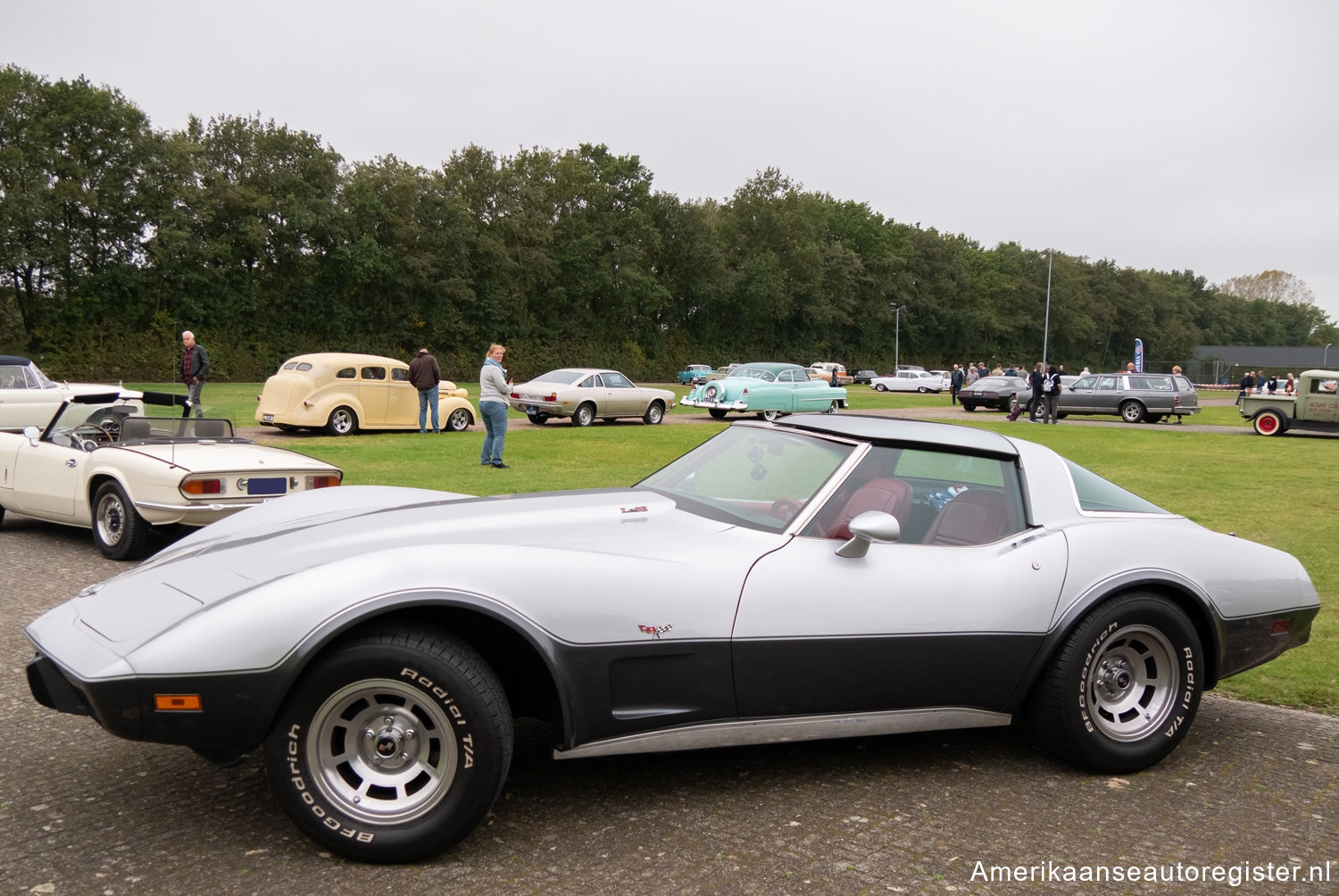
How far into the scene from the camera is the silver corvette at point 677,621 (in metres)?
2.82

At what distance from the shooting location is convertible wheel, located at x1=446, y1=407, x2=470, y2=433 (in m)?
20.8

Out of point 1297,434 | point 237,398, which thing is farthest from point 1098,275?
point 237,398

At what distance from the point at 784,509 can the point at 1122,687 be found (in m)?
1.52

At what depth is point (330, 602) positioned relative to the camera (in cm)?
284

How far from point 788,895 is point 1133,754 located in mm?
1732

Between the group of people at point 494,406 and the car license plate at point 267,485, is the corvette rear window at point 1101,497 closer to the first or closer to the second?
the car license plate at point 267,485

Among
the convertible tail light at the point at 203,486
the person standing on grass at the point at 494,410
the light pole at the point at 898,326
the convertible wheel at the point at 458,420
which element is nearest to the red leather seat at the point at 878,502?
the convertible tail light at the point at 203,486

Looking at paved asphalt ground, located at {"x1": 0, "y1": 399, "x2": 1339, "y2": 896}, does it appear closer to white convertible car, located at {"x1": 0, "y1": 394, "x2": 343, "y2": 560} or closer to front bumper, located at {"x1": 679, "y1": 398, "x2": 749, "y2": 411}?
white convertible car, located at {"x1": 0, "y1": 394, "x2": 343, "y2": 560}

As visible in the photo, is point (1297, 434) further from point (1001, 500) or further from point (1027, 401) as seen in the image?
point (1001, 500)

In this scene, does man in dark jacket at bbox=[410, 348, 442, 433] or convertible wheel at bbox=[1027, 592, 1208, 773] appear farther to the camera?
man in dark jacket at bbox=[410, 348, 442, 433]

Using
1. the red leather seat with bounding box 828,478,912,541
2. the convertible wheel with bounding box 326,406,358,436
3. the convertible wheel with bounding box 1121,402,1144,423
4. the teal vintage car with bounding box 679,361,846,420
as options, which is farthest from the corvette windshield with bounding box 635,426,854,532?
the convertible wheel with bounding box 1121,402,1144,423

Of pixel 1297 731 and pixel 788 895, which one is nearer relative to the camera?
pixel 788 895

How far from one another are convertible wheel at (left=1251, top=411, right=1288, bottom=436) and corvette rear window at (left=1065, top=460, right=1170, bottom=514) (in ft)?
78.1

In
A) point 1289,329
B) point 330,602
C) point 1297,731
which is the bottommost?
point 1297,731
